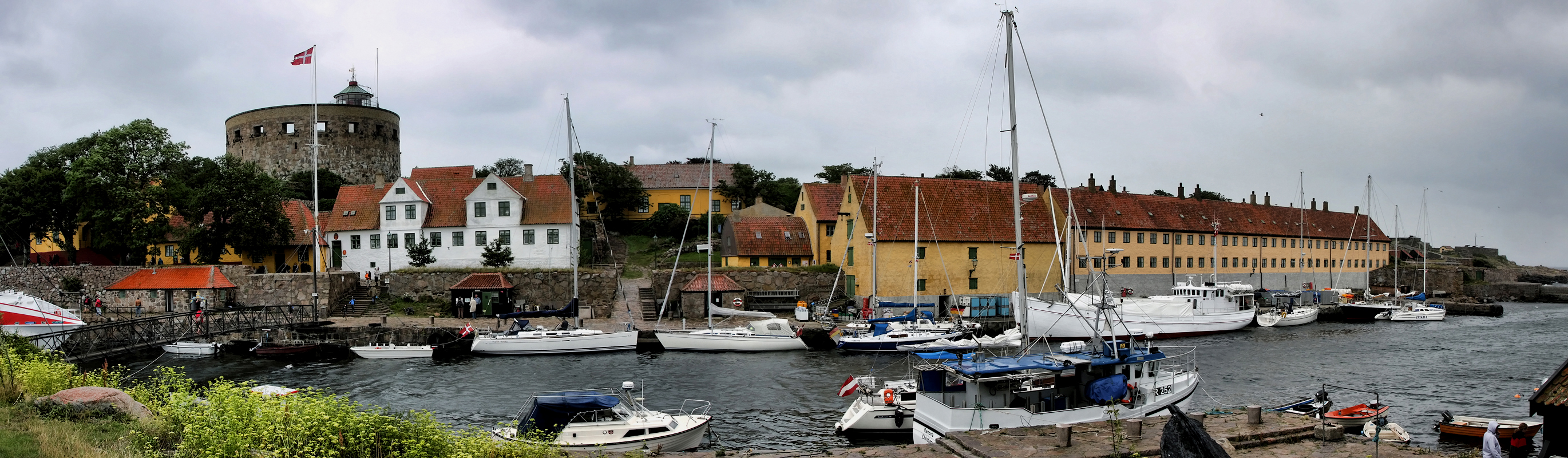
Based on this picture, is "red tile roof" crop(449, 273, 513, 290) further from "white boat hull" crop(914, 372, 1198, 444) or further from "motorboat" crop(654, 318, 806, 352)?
"white boat hull" crop(914, 372, 1198, 444)

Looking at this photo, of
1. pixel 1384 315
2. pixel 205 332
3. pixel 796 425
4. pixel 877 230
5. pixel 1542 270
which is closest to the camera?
pixel 796 425

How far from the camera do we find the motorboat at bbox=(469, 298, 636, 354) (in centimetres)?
3816

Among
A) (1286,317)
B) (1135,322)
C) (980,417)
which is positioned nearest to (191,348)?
(980,417)

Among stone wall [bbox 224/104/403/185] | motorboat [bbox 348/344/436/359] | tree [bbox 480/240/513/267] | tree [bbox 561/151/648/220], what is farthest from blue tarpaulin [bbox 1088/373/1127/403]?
stone wall [bbox 224/104/403/185]

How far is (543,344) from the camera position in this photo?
3819 centimetres

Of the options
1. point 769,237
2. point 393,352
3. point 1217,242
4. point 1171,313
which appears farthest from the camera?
point 1217,242

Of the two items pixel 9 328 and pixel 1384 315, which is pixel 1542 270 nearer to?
pixel 1384 315

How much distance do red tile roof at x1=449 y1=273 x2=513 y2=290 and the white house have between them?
681cm

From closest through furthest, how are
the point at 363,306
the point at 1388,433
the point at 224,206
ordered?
the point at 1388,433, the point at 363,306, the point at 224,206

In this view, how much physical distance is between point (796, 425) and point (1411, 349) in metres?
Result: 35.1

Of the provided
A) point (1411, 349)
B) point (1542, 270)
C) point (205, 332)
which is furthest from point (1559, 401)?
point (1542, 270)

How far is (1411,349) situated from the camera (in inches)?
1658

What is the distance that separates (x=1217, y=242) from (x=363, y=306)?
194 ft

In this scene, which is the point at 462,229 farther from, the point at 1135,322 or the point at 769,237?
the point at 1135,322
